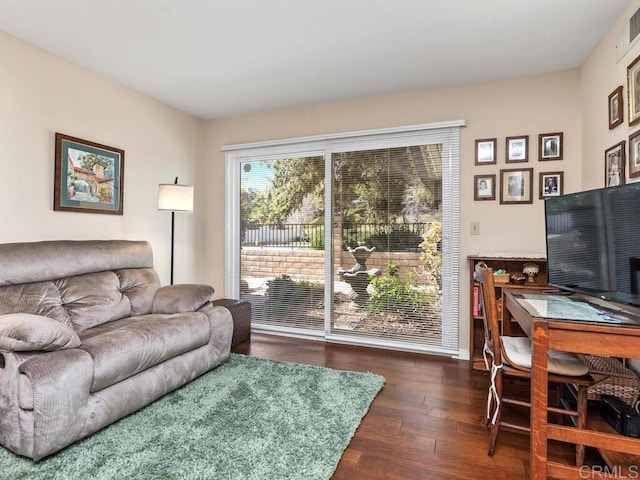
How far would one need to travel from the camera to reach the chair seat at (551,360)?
1.69m

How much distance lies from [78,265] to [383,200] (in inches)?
104

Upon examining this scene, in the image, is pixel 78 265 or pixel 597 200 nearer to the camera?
pixel 597 200

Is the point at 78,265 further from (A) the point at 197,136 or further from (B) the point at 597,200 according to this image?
(B) the point at 597,200

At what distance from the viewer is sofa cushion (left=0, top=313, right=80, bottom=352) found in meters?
1.65

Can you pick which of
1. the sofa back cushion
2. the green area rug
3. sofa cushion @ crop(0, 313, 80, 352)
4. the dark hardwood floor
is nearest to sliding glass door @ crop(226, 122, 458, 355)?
the dark hardwood floor

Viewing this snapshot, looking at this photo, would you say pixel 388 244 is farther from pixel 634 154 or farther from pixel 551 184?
pixel 634 154

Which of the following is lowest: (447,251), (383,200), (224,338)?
(224,338)

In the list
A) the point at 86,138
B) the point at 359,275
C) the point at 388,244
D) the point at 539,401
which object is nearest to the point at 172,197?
the point at 86,138

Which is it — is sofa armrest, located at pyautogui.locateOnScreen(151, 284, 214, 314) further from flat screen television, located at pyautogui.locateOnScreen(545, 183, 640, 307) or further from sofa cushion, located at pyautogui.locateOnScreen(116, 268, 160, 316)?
flat screen television, located at pyautogui.locateOnScreen(545, 183, 640, 307)

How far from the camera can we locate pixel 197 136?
4.25 m

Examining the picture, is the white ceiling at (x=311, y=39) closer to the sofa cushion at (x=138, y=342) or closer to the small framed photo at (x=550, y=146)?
the small framed photo at (x=550, y=146)

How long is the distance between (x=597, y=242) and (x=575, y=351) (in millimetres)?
660

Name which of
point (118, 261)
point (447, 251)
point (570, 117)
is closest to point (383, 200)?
point (447, 251)

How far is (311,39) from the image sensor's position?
2490 millimetres
